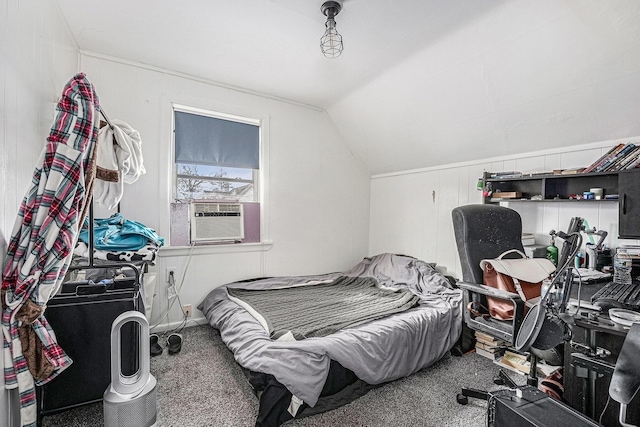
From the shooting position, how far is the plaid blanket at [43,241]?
3.62 feet

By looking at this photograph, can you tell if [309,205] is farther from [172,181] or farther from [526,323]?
[526,323]

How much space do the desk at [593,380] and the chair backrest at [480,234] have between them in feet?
2.08

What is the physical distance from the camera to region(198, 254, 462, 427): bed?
5.15 ft

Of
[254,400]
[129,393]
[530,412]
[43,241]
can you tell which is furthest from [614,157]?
[43,241]

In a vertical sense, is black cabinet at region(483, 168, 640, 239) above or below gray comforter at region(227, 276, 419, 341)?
above

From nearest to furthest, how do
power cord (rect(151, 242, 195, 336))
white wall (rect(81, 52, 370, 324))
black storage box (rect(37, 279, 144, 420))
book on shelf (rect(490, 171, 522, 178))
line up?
1. black storage box (rect(37, 279, 144, 420))
2. book on shelf (rect(490, 171, 522, 178))
3. white wall (rect(81, 52, 370, 324))
4. power cord (rect(151, 242, 195, 336))

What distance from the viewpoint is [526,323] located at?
1304mm

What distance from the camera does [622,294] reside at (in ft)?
4.75

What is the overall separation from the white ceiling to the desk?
153cm

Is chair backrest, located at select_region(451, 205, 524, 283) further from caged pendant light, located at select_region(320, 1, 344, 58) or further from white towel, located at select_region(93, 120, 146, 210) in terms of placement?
white towel, located at select_region(93, 120, 146, 210)

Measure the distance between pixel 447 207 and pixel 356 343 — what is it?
6.30 ft

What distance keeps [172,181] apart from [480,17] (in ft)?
8.88

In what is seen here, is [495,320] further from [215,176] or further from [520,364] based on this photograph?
[215,176]

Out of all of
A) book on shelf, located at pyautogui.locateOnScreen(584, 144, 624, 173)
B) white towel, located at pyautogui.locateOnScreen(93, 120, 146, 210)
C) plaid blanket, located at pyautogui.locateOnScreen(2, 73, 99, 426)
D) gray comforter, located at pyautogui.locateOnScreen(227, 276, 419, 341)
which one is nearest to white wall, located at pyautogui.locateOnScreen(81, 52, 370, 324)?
gray comforter, located at pyautogui.locateOnScreen(227, 276, 419, 341)
